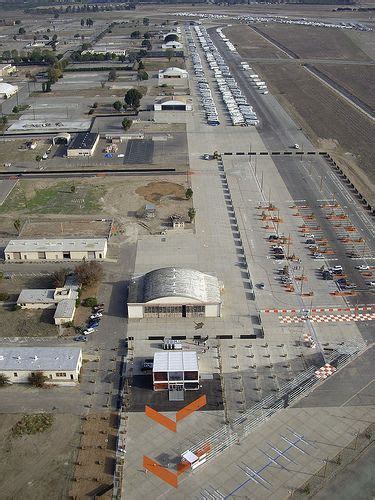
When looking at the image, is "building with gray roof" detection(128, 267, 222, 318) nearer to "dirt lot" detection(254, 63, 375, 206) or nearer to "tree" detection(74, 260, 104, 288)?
"tree" detection(74, 260, 104, 288)

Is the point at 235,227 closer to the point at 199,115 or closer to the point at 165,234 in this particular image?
the point at 165,234

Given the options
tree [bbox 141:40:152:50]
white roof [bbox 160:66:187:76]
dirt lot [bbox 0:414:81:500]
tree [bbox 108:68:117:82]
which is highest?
tree [bbox 141:40:152:50]

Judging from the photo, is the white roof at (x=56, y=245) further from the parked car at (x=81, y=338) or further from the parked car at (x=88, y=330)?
the parked car at (x=81, y=338)

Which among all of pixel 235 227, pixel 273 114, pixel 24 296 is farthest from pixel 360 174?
pixel 24 296

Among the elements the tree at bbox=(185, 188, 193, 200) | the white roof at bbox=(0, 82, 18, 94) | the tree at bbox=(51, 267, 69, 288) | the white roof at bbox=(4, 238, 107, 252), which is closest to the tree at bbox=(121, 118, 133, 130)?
the tree at bbox=(185, 188, 193, 200)

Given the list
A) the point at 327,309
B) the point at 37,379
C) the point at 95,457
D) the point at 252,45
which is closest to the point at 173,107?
the point at 327,309

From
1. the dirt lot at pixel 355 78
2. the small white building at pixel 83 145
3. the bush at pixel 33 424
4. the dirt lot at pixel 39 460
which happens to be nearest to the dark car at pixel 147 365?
the dirt lot at pixel 39 460
